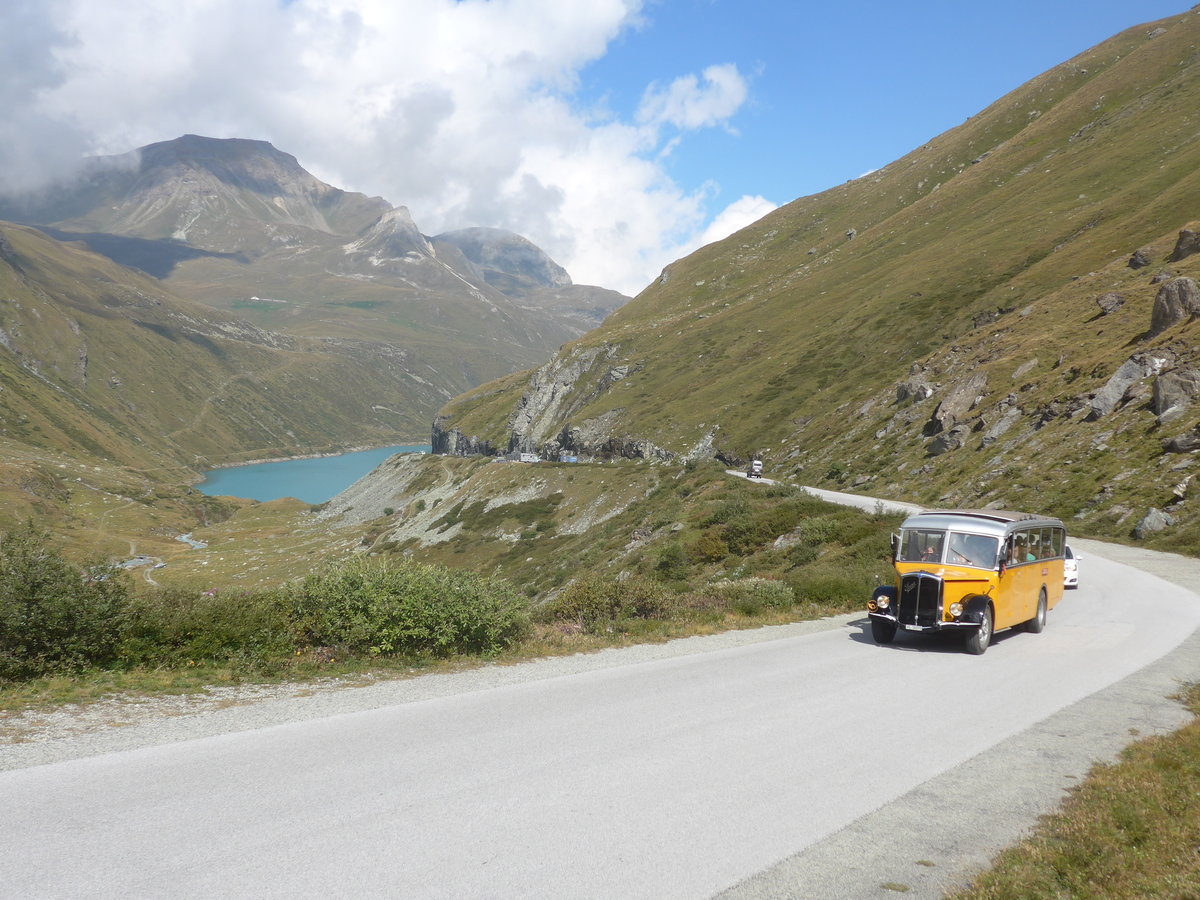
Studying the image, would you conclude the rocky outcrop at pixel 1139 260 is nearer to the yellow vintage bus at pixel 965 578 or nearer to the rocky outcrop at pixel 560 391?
the yellow vintage bus at pixel 965 578

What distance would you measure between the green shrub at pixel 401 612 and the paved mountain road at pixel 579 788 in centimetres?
131

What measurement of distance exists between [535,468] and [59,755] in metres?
82.5

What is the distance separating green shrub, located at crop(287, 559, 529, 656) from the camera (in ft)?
40.3

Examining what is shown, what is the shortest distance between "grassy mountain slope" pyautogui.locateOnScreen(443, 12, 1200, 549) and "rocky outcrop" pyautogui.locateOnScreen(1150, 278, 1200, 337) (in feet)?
5.18

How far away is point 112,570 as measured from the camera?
1125 cm

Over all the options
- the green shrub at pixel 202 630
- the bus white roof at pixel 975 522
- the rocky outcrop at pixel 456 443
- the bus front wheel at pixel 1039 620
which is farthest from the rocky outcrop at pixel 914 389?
the rocky outcrop at pixel 456 443

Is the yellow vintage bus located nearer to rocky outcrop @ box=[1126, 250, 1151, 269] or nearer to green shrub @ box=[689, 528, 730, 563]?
green shrub @ box=[689, 528, 730, 563]

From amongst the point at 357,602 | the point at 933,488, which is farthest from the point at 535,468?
the point at 357,602

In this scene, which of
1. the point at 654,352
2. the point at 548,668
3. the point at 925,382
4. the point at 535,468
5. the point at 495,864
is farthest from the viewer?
the point at 654,352

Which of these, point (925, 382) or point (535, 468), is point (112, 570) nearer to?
point (925, 382)

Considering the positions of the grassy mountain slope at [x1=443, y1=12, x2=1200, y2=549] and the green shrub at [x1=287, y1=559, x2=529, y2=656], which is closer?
the green shrub at [x1=287, y1=559, x2=529, y2=656]

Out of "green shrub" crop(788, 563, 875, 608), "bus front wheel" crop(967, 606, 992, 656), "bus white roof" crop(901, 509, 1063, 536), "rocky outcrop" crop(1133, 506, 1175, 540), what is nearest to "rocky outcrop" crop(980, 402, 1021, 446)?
"rocky outcrop" crop(1133, 506, 1175, 540)

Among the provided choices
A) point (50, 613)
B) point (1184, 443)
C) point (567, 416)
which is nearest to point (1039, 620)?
point (50, 613)

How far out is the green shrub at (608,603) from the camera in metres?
16.8
